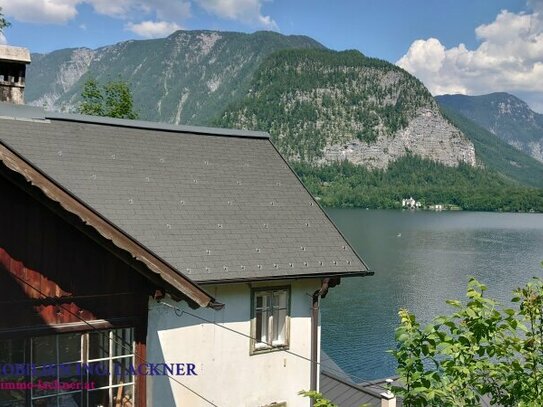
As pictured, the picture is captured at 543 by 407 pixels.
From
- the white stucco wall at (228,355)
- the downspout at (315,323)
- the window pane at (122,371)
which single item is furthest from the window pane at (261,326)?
the window pane at (122,371)

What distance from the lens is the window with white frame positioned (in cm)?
1088

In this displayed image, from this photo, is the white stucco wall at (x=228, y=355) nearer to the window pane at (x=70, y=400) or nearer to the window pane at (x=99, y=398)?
the window pane at (x=99, y=398)

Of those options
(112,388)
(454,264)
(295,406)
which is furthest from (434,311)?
(112,388)

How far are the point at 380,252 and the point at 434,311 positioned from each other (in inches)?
1432

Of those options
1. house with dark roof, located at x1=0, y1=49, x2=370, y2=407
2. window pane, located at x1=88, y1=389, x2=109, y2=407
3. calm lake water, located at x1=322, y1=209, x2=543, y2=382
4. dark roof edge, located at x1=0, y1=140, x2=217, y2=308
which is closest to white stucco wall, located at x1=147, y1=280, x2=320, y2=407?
house with dark roof, located at x1=0, y1=49, x2=370, y2=407

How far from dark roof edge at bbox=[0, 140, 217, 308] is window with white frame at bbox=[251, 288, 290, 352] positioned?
468 cm

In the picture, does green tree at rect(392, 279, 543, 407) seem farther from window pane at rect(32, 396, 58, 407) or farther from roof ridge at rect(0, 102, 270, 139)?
roof ridge at rect(0, 102, 270, 139)

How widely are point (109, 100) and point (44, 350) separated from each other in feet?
88.3

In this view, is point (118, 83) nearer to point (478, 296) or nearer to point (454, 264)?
point (478, 296)

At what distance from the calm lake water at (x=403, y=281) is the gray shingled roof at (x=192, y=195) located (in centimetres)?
833

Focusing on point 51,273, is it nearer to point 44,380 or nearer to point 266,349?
point 44,380

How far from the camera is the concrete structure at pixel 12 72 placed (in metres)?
12.1

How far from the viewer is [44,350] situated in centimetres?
720

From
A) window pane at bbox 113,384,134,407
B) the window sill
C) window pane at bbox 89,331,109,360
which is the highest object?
window pane at bbox 89,331,109,360
